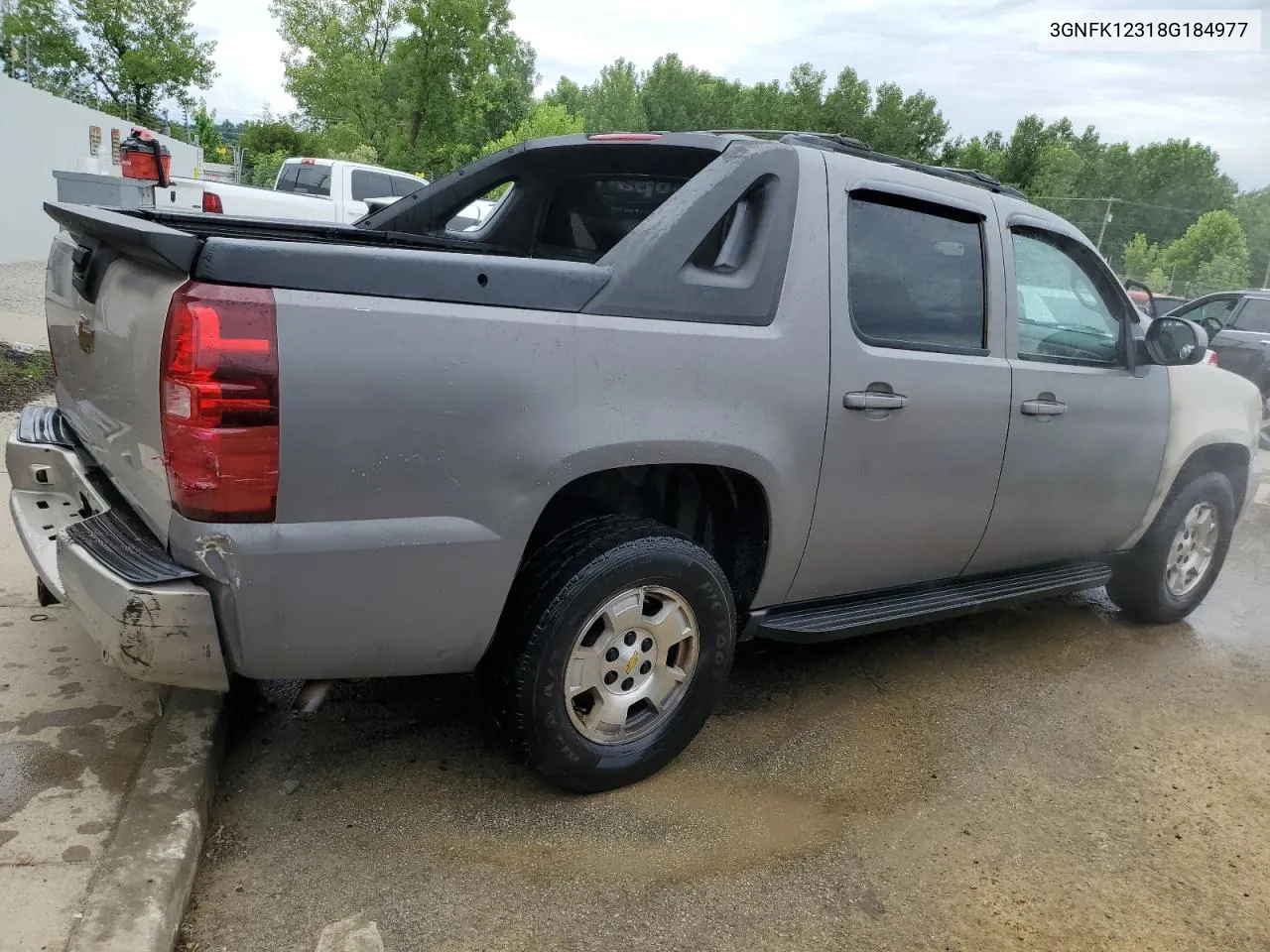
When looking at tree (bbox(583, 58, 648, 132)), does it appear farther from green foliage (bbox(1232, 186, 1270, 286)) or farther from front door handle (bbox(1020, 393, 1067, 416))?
front door handle (bbox(1020, 393, 1067, 416))

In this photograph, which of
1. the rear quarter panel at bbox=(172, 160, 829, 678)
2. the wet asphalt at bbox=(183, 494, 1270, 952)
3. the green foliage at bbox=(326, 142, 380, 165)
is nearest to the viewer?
the rear quarter panel at bbox=(172, 160, 829, 678)

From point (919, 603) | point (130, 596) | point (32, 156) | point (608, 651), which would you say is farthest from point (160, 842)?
point (32, 156)

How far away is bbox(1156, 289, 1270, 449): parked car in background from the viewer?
11.2m

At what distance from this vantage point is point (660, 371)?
274 centimetres

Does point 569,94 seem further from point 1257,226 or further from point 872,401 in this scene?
point 872,401

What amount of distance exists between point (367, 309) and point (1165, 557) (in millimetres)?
4008

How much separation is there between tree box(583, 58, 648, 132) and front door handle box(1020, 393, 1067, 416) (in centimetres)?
6710

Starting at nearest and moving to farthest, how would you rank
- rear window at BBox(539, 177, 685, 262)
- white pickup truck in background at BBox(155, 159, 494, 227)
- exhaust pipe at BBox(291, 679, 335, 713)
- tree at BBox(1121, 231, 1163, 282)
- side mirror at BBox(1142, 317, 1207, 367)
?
exhaust pipe at BBox(291, 679, 335, 713) → rear window at BBox(539, 177, 685, 262) → side mirror at BBox(1142, 317, 1207, 367) → white pickup truck in background at BBox(155, 159, 494, 227) → tree at BBox(1121, 231, 1163, 282)

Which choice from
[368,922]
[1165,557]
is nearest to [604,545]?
[368,922]

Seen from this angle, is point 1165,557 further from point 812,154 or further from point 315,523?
point 315,523

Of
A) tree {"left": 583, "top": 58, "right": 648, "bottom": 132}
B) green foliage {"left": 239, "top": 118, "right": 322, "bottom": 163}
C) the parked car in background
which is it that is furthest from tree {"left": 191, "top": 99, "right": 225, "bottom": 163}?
the parked car in background

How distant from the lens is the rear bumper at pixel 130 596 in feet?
7.38

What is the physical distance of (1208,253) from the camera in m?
53.5

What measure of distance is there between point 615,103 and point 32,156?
70.1 meters
